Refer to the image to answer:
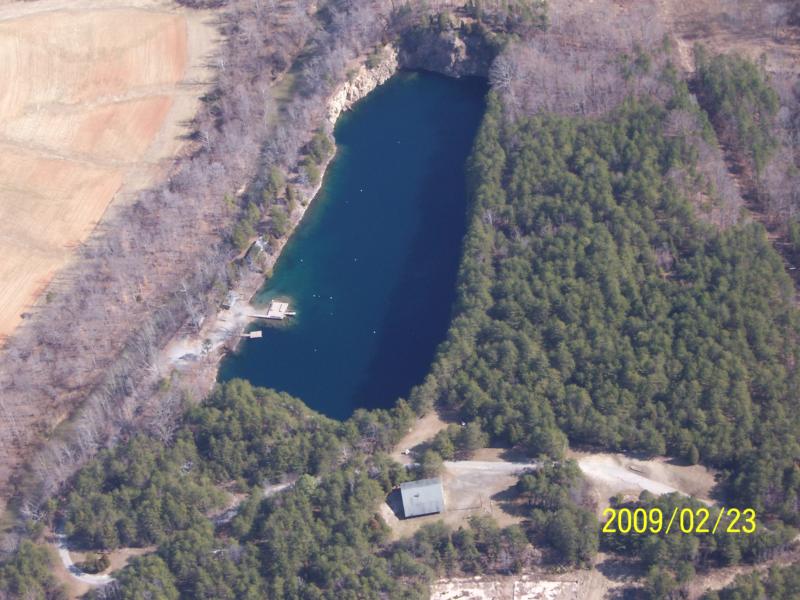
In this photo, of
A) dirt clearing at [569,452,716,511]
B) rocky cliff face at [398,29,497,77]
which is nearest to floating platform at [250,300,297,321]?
dirt clearing at [569,452,716,511]

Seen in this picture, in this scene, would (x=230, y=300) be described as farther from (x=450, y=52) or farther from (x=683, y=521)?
(x=683, y=521)

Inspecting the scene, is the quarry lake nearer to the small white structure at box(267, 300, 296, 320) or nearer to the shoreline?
the small white structure at box(267, 300, 296, 320)

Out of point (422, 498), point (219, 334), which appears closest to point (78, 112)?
point (219, 334)

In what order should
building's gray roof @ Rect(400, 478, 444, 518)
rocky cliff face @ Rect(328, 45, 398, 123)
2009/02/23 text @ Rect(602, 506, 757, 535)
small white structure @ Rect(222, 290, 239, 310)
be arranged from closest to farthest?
2009/02/23 text @ Rect(602, 506, 757, 535)
building's gray roof @ Rect(400, 478, 444, 518)
small white structure @ Rect(222, 290, 239, 310)
rocky cliff face @ Rect(328, 45, 398, 123)

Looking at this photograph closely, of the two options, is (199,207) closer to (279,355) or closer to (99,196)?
(99,196)

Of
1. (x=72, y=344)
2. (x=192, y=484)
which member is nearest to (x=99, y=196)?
(x=72, y=344)

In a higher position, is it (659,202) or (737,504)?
(659,202)

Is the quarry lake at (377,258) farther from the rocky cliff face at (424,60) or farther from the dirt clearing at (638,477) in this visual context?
the dirt clearing at (638,477)
